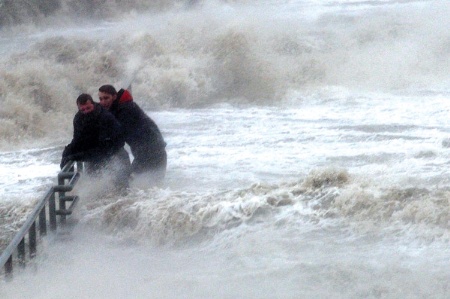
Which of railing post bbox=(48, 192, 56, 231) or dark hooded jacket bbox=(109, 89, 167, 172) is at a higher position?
dark hooded jacket bbox=(109, 89, 167, 172)

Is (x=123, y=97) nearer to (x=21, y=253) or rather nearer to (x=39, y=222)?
(x=39, y=222)

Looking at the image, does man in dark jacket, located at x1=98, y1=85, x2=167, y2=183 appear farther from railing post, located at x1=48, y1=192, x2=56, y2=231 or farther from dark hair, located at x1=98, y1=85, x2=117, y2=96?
railing post, located at x1=48, y1=192, x2=56, y2=231

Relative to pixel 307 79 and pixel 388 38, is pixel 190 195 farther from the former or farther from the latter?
pixel 388 38

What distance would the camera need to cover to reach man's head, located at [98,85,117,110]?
718cm

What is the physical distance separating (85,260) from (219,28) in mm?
16486

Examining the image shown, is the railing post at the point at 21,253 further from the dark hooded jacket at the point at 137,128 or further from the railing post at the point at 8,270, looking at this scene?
the dark hooded jacket at the point at 137,128

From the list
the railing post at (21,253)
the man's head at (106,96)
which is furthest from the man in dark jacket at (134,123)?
the railing post at (21,253)

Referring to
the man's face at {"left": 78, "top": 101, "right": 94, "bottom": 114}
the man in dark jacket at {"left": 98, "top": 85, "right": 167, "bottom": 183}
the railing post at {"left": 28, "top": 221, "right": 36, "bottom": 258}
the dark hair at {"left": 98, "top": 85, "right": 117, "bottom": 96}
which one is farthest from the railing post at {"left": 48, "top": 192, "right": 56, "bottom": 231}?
the dark hair at {"left": 98, "top": 85, "right": 117, "bottom": 96}

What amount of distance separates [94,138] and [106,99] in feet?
1.62

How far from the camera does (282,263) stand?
5.86 meters

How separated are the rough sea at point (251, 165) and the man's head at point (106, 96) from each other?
2.67ft

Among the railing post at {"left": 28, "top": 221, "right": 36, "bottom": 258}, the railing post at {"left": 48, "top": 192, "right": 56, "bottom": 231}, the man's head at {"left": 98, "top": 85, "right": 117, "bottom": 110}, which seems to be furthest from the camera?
the man's head at {"left": 98, "top": 85, "right": 117, "bottom": 110}

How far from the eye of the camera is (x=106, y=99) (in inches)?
284

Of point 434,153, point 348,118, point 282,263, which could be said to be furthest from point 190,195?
point 348,118
